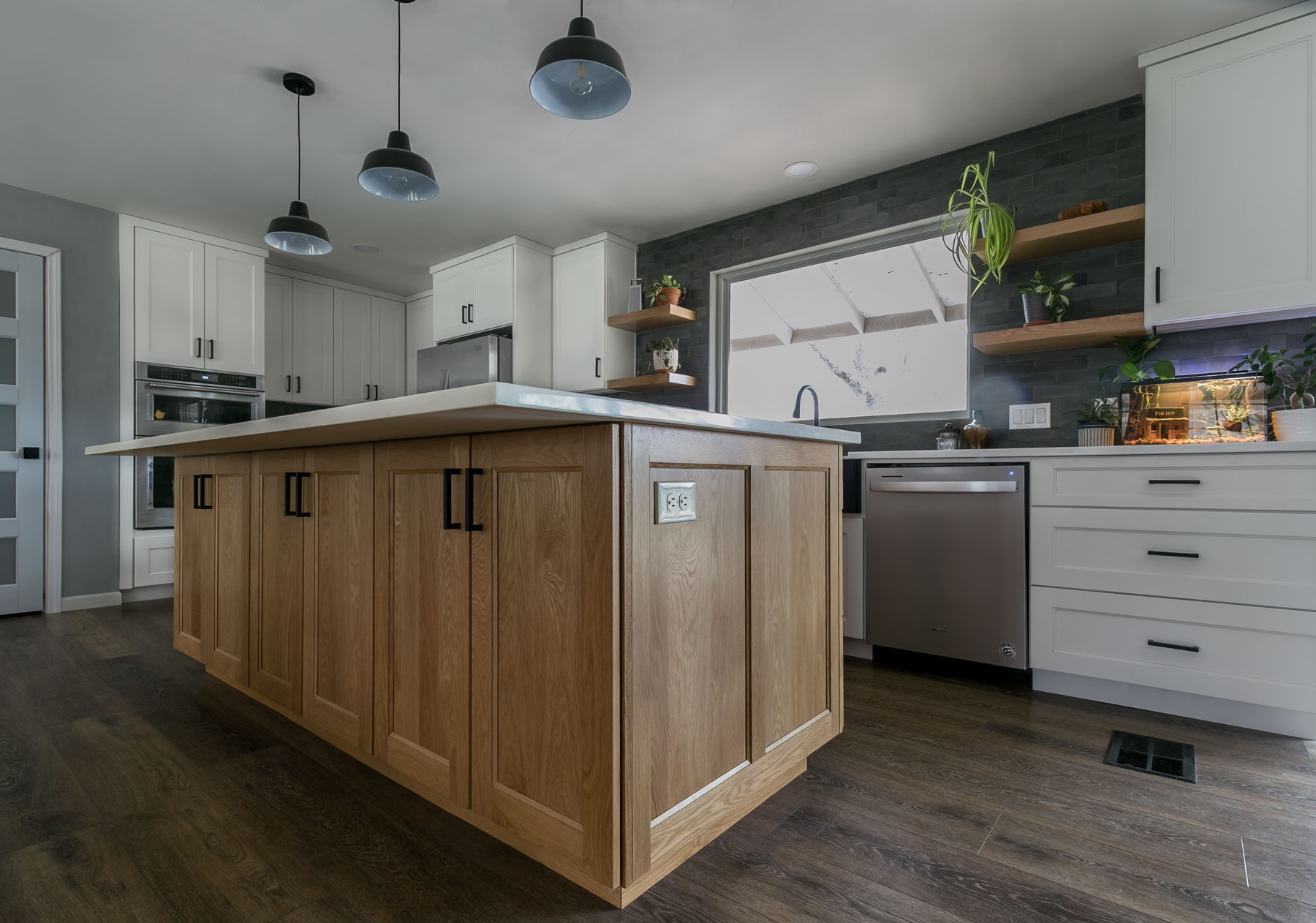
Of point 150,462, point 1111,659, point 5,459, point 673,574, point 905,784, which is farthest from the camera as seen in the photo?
point 150,462

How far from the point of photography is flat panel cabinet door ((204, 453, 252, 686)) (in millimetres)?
2217

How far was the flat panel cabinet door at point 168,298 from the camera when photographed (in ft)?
13.6

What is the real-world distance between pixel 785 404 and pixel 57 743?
346 cm

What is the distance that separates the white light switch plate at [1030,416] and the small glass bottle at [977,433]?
4.8 inches

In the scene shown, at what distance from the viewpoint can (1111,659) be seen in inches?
89.4

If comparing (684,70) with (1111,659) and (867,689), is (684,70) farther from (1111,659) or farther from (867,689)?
(1111,659)

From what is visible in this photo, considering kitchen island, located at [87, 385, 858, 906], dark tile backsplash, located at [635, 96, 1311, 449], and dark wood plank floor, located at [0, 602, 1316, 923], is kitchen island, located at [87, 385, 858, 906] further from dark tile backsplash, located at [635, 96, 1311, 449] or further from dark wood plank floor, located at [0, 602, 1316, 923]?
dark tile backsplash, located at [635, 96, 1311, 449]

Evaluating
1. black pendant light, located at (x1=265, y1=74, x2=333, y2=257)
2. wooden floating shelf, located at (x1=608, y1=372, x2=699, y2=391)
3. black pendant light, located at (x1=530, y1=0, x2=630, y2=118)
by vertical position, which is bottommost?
wooden floating shelf, located at (x1=608, y1=372, x2=699, y2=391)

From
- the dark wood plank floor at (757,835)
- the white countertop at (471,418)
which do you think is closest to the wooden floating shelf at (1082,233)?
the white countertop at (471,418)

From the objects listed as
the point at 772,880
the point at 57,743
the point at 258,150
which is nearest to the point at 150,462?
the point at 258,150

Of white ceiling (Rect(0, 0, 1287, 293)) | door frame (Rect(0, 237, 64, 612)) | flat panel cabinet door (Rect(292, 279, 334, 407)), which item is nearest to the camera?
white ceiling (Rect(0, 0, 1287, 293))

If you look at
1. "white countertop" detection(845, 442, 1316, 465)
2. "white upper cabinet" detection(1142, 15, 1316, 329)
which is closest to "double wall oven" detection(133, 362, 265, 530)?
"white countertop" detection(845, 442, 1316, 465)

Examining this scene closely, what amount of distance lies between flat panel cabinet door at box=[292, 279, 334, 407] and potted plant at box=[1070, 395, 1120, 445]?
5.21m

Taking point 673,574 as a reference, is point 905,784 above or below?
below
